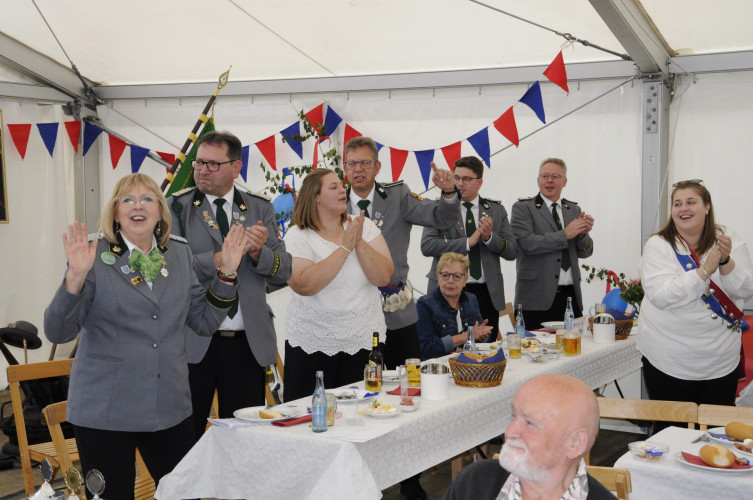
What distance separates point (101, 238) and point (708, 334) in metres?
2.35

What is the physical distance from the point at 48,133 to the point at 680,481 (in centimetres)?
583

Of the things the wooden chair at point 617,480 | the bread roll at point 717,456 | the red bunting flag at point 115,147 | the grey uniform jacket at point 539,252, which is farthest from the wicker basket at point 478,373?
the red bunting flag at point 115,147

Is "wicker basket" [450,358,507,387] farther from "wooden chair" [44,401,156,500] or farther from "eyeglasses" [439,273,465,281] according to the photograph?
"wooden chair" [44,401,156,500]

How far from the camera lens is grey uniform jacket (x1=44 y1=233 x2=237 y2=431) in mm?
2443

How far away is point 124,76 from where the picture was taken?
6816 millimetres

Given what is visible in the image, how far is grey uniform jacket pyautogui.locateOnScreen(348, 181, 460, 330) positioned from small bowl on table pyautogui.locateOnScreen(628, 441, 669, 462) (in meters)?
1.65

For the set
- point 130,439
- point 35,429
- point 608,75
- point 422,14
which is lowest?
point 35,429

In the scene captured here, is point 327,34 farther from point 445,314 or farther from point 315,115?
point 445,314

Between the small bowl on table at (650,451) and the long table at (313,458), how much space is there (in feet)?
2.16

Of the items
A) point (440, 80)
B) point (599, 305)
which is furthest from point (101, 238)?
point (440, 80)

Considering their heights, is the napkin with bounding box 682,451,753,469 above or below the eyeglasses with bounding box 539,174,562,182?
below

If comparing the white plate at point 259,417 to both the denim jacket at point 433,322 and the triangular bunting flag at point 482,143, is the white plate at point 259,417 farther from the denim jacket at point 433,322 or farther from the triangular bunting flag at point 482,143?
the triangular bunting flag at point 482,143

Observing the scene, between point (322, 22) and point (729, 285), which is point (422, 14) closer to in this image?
point (322, 22)

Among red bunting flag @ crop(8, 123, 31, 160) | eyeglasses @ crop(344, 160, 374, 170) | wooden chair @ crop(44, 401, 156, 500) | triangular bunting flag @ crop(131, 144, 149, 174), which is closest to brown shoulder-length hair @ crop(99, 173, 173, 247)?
wooden chair @ crop(44, 401, 156, 500)
